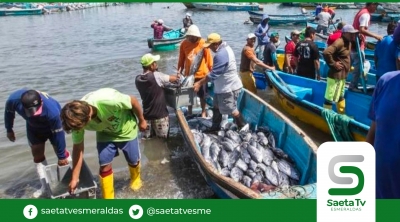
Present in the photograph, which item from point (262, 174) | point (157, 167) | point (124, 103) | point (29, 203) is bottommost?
point (157, 167)

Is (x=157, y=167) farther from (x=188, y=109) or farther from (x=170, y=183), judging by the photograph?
(x=188, y=109)

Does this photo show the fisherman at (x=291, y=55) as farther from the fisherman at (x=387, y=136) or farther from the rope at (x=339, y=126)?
the fisherman at (x=387, y=136)

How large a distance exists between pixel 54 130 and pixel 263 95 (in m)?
7.14

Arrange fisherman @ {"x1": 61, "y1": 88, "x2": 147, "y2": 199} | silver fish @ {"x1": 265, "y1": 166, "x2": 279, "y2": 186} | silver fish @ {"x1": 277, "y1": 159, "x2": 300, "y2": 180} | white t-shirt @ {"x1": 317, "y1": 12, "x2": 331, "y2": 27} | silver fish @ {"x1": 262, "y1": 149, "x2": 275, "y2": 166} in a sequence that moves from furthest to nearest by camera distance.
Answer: white t-shirt @ {"x1": 317, "y1": 12, "x2": 331, "y2": 27}, silver fish @ {"x1": 262, "y1": 149, "x2": 275, "y2": 166}, silver fish @ {"x1": 277, "y1": 159, "x2": 300, "y2": 180}, silver fish @ {"x1": 265, "y1": 166, "x2": 279, "y2": 186}, fisherman @ {"x1": 61, "y1": 88, "x2": 147, "y2": 199}

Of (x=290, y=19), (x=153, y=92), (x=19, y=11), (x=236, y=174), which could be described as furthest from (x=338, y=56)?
(x=19, y=11)

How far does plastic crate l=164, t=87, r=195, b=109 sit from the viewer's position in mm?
7020

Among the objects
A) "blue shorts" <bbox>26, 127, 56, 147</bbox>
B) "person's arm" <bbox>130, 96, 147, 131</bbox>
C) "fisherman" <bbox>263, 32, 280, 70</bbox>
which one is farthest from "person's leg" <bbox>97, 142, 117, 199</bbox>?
"fisherman" <bbox>263, 32, 280, 70</bbox>

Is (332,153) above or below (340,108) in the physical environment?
above

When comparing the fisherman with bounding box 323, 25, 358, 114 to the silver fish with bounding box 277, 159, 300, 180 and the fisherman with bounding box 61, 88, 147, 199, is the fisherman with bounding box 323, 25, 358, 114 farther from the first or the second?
the fisherman with bounding box 61, 88, 147, 199

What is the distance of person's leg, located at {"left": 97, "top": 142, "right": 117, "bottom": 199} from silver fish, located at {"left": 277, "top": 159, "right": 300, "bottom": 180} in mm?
2407

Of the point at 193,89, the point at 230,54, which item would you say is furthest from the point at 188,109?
the point at 230,54

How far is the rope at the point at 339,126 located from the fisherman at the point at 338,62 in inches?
31.4

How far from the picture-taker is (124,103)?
4.40 meters

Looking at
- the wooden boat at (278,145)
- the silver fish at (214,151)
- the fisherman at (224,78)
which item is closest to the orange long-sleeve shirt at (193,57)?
the fisherman at (224,78)
